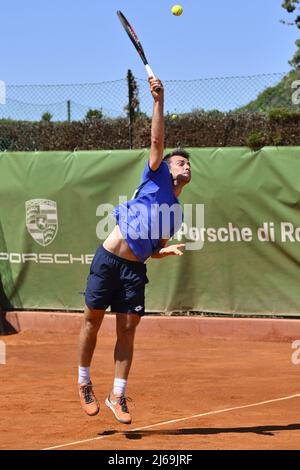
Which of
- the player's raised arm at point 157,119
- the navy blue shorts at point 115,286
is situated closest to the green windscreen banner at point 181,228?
the navy blue shorts at point 115,286

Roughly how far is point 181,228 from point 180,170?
14.5ft

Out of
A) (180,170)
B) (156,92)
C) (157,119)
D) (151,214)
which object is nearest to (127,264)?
(151,214)

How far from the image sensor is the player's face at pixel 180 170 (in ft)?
21.1

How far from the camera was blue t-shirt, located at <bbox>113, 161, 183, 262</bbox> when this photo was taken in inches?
247

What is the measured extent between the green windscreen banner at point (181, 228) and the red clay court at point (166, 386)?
324mm

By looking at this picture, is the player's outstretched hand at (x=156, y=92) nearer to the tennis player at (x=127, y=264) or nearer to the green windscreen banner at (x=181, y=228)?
the tennis player at (x=127, y=264)

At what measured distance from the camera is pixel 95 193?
37.3 feet

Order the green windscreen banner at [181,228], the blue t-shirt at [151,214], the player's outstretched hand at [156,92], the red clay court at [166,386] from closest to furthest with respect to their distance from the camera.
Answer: the red clay court at [166,386] < the player's outstretched hand at [156,92] < the blue t-shirt at [151,214] < the green windscreen banner at [181,228]

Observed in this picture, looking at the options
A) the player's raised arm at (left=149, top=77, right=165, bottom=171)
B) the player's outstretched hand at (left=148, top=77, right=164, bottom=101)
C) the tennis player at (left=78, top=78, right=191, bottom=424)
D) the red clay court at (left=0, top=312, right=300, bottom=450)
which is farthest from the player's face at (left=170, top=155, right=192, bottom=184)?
the red clay court at (left=0, top=312, right=300, bottom=450)

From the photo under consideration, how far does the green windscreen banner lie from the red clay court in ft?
1.06

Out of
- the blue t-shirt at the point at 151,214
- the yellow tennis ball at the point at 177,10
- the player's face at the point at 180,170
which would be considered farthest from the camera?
the yellow tennis ball at the point at 177,10

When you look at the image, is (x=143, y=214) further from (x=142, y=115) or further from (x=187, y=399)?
(x=142, y=115)

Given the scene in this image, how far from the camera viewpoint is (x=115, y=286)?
6.39m

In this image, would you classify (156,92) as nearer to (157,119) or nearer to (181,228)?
(157,119)
